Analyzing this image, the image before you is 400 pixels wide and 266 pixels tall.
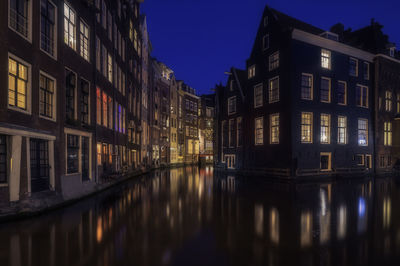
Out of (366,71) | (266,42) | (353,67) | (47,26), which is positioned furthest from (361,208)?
(366,71)

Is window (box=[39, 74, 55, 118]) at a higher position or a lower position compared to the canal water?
higher

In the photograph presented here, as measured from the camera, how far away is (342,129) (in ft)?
100

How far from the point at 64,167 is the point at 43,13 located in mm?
7975

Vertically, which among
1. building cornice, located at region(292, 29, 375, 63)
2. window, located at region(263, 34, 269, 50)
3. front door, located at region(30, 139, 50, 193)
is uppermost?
window, located at region(263, 34, 269, 50)

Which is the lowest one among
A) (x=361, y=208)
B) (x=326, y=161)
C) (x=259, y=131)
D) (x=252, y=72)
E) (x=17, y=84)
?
(x=361, y=208)

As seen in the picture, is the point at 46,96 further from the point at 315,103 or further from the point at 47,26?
the point at 315,103

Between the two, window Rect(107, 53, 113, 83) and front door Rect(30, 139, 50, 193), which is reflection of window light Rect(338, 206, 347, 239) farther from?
window Rect(107, 53, 113, 83)

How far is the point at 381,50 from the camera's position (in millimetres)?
33531

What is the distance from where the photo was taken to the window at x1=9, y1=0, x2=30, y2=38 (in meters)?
10.5

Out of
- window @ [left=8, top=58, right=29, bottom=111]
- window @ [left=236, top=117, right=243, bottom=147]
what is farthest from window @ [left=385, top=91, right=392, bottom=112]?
window @ [left=8, top=58, right=29, bottom=111]

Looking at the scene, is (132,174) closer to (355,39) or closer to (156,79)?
(156,79)

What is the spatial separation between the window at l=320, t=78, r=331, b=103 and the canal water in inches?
785

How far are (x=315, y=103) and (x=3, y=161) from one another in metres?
28.3

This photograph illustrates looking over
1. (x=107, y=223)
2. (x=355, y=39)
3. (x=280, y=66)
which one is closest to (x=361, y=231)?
(x=107, y=223)
